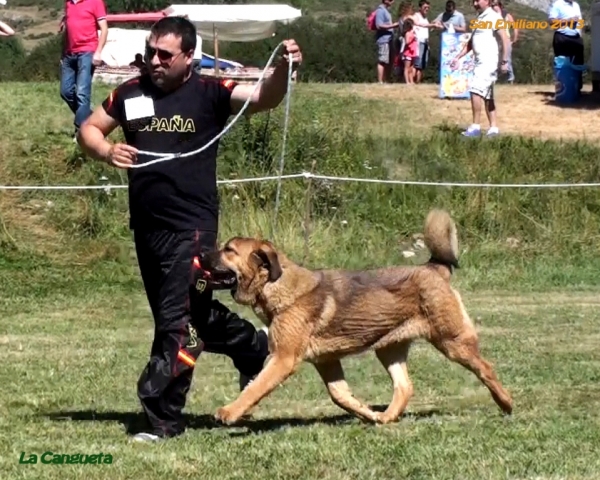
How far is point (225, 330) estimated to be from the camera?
262 inches

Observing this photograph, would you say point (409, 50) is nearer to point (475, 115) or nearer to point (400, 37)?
point (400, 37)

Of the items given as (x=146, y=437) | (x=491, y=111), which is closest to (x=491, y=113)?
(x=491, y=111)

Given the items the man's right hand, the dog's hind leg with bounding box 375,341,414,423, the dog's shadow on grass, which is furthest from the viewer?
the dog's hind leg with bounding box 375,341,414,423

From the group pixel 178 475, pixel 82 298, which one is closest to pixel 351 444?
pixel 178 475

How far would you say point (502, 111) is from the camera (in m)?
19.4

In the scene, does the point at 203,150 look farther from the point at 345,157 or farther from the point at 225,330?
the point at 345,157

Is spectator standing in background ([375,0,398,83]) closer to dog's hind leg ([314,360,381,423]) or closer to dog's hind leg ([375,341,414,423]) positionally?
dog's hind leg ([375,341,414,423])

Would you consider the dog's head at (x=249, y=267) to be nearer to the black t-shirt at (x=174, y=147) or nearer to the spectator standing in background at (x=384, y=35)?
the black t-shirt at (x=174, y=147)

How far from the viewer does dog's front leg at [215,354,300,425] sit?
630 cm

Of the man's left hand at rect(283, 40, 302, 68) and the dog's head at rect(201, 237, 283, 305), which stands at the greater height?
the man's left hand at rect(283, 40, 302, 68)

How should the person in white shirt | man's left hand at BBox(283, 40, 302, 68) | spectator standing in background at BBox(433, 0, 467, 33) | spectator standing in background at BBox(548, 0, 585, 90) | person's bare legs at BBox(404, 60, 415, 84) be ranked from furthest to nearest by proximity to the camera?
1. person's bare legs at BBox(404, 60, 415, 84)
2. spectator standing in background at BBox(433, 0, 467, 33)
3. spectator standing in background at BBox(548, 0, 585, 90)
4. the person in white shirt
5. man's left hand at BBox(283, 40, 302, 68)

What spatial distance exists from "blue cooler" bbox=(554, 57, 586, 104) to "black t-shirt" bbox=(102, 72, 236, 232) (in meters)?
14.6

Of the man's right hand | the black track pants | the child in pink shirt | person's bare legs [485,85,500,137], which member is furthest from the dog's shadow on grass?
the child in pink shirt

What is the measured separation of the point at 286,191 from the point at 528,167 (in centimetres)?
353
